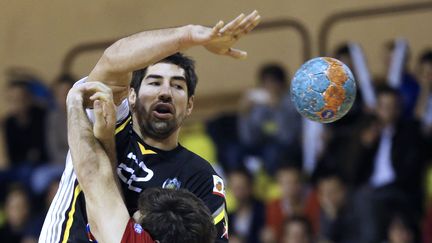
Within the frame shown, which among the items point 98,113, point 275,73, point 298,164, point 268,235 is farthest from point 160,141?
point 275,73

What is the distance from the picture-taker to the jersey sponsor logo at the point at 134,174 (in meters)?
5.46

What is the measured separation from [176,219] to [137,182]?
2.99ft

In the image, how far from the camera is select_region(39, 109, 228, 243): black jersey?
211 inches

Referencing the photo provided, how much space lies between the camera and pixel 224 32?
5074 mm

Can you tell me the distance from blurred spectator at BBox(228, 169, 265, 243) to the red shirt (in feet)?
18.2

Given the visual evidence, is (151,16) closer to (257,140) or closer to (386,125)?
(257,140)

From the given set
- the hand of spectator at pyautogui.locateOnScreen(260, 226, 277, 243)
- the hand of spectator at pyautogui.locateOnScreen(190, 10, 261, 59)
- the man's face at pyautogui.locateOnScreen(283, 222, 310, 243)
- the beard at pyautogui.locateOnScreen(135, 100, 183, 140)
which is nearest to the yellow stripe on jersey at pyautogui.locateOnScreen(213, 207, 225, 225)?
the beard at pyautogui.locateOnScreen(135, 100, 183, 140)

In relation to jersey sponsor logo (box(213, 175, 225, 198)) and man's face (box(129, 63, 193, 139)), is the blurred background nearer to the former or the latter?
jersey sponsor logo (box(213, 175, 225, 198))

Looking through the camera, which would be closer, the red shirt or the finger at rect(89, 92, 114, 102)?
the red shirt

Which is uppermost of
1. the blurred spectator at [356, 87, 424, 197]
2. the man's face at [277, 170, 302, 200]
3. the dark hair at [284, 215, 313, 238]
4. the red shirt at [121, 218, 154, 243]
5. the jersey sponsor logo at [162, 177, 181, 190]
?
the jersey sponsor logo at [162, 177, 181, 190]

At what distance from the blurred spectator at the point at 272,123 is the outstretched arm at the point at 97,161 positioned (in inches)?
223

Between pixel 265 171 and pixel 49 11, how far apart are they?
12.3 ft

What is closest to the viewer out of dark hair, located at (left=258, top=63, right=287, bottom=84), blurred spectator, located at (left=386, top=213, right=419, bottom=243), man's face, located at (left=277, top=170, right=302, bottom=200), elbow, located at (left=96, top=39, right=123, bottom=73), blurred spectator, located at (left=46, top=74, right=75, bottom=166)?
elbow, located at (left=96, top=39, right=123, bottom=73)

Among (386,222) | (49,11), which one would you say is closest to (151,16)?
(49,11)
